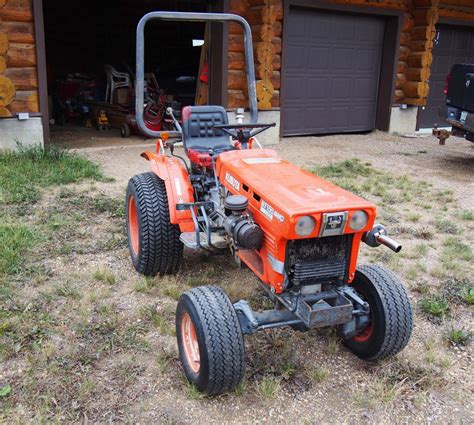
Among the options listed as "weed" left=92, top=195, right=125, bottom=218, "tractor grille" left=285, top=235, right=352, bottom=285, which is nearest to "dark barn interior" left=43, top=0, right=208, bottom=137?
"weed" left=92, top=195, right=125, bottom=218

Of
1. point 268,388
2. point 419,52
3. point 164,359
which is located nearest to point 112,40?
point 419,52

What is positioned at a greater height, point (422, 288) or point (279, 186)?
point (279, 186)

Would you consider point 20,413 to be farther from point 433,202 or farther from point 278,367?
point 433,202

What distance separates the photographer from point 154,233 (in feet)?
11.6

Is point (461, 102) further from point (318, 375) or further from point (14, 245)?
point (14, 245)

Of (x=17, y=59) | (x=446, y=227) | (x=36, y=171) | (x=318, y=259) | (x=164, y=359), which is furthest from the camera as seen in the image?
(x=17, y=59)

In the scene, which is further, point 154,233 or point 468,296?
point 468,296

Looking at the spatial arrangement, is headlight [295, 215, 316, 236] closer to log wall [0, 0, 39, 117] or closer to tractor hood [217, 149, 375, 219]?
tractor hood [217, 149, 375, 219]

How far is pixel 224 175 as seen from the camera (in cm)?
322

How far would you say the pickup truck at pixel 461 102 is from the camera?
7797 mm

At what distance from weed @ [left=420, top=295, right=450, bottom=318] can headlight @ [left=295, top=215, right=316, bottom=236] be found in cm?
155

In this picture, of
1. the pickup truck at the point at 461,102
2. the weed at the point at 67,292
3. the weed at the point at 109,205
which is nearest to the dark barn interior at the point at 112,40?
the pickup truck at the point at 461,102

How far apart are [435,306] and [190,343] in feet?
5.75

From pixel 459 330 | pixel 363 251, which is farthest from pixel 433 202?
pixel 459 330
